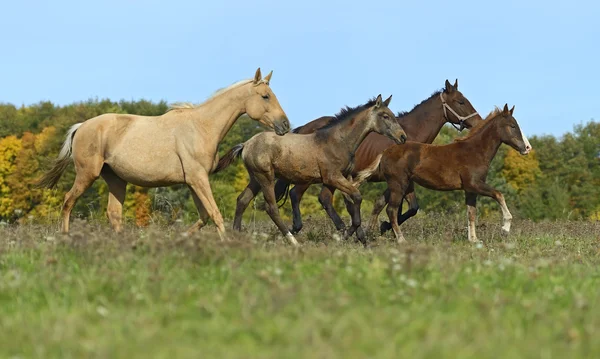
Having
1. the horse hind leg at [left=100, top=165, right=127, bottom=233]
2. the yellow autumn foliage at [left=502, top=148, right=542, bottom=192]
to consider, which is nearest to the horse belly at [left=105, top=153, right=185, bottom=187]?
the horse hind leg at [left=100, top=165, right=127, bottom=233]

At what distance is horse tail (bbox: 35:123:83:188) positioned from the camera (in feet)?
37.6

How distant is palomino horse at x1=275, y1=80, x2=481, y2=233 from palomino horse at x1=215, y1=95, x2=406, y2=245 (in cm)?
187

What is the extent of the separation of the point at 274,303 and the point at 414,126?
995 centimetres

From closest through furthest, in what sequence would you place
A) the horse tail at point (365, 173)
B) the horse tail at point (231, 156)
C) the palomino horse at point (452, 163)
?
1. the horse tail at point (231, 156)
2. the horse tail at point (365, 173)
3. the palomino horse at point (452, 163)

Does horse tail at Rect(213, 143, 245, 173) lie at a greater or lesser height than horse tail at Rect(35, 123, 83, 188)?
greater

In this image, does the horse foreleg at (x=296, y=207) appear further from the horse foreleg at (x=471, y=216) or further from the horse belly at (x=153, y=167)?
the horse belly at (x=153, y=167)

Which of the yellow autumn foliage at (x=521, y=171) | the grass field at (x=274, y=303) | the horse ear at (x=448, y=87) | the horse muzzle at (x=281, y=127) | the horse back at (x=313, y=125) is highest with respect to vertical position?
the yellow autumn foliage at (x=521, y=171)

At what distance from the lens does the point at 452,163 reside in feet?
44.3

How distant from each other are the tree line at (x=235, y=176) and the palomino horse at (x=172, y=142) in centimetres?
3536

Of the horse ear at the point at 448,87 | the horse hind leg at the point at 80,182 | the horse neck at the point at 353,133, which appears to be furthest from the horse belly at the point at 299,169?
the horse ear at the point at 448,87

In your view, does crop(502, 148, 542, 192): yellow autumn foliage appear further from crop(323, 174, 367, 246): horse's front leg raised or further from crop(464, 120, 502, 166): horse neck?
crop(323, 174, 367, 246): horse's front leg raised

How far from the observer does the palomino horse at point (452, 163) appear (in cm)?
1344

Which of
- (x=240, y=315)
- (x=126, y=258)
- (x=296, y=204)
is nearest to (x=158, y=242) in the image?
(x=126, y=258)

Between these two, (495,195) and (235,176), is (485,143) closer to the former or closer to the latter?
(495,195)
